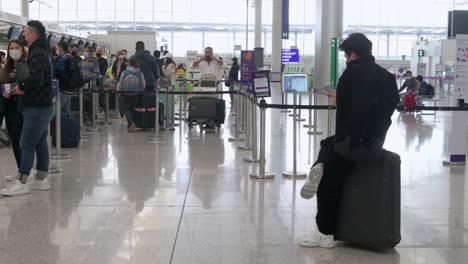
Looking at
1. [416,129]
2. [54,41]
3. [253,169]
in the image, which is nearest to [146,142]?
[253,169]

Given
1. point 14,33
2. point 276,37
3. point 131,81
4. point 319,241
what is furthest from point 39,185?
point 276,37

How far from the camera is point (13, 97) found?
714cm

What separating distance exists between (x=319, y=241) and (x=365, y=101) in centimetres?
113

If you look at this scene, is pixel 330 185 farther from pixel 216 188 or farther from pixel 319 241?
pixel 216 188

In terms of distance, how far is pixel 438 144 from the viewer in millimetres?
12086

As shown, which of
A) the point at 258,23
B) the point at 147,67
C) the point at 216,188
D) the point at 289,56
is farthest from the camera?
the point at 258,23

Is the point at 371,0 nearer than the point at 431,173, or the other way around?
the point at 431,173

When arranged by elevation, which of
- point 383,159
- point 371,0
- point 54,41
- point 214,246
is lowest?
point 214,246

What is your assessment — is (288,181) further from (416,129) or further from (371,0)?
(371,0)

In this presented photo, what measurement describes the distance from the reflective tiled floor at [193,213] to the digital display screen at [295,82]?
443 cm

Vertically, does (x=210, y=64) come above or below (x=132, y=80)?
above

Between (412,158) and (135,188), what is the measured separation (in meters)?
4.77

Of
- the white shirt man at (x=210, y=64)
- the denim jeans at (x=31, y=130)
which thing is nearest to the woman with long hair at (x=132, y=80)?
the white shirt man at (x=210, y=64)

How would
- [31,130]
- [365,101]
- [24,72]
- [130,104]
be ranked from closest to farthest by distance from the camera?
[365,101] → [24,72] → [31,130] → [130,104]
